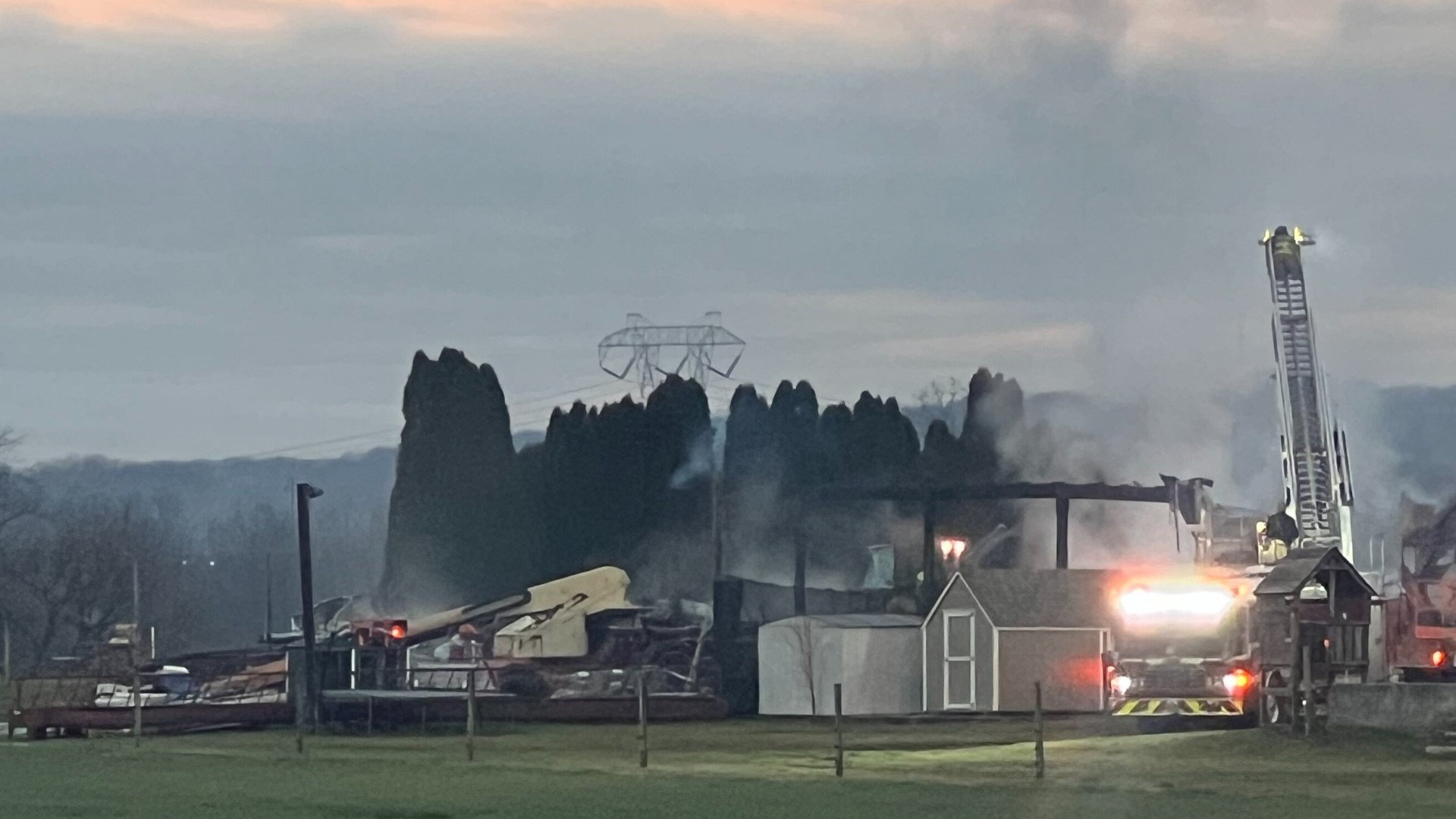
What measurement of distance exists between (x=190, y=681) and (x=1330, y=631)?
101ft

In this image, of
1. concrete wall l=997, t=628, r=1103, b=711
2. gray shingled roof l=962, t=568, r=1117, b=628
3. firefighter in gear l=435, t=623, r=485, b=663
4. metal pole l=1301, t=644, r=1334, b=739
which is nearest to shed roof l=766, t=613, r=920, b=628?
gray shingled roof l=962, t=568, r=1117, b=628

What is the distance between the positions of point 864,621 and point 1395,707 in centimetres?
2630

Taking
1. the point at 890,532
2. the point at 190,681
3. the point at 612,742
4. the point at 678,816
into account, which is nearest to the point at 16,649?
the point at 890,532

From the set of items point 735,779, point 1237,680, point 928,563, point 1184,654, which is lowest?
point 735,779

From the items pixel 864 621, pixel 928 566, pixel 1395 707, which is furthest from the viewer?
pixel 928 566

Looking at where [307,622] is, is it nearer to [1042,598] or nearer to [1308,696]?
[1042,598]

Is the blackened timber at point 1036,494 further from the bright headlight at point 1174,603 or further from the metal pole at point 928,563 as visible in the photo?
the bright headlight at point 1174,603

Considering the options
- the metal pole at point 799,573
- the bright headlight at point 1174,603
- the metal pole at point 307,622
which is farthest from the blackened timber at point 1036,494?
the bright headlight at point 1174,603

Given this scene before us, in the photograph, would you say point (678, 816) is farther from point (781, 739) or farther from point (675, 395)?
point (675, 395)

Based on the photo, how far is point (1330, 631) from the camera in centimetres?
4575

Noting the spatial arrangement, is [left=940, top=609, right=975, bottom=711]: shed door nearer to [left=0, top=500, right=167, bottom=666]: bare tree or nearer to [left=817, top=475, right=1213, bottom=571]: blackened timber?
[left=817, top=475, right=1213, bottom=571]: blackened timber

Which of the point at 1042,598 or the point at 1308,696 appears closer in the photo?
the point at 1308,696

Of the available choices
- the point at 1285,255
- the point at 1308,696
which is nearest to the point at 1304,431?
the point at 1285,255

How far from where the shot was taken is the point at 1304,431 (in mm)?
59375
